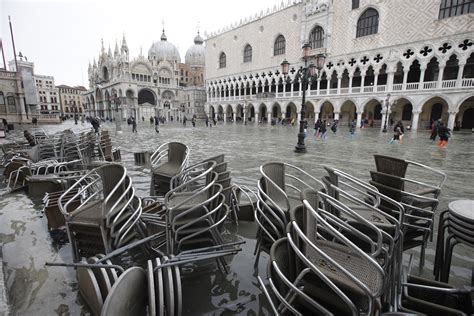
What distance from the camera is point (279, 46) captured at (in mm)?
37344

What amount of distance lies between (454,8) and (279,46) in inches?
801

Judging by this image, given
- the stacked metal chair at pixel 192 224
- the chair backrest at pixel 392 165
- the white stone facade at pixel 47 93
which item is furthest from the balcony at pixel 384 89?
the white stone facade at pixel 47 93

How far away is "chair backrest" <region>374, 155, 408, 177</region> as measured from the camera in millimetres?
2664

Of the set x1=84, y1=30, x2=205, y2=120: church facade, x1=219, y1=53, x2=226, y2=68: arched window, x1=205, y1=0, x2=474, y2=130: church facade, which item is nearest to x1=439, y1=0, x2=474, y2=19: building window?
x1=205, y1=0, x2=474, y2=130: church facade

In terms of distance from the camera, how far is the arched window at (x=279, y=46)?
36594 mm

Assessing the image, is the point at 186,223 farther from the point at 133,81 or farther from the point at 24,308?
the point at 133,81

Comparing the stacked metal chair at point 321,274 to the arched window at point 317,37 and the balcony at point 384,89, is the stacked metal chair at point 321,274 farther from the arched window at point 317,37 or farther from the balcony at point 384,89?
the arched window at point 317,37

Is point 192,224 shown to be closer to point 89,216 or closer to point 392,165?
point 89,216

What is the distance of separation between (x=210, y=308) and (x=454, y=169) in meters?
8.90

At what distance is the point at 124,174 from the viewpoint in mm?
2541

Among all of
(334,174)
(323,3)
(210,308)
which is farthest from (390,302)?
(323,3)

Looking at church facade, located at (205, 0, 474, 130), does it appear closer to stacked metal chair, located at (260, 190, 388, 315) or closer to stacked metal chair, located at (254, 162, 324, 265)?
stacked metal chair, located at (254, 162, 324, 265)

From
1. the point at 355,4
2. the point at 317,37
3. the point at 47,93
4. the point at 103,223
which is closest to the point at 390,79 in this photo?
the point at 355,4

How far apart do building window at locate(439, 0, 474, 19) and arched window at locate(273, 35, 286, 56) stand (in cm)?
1846
